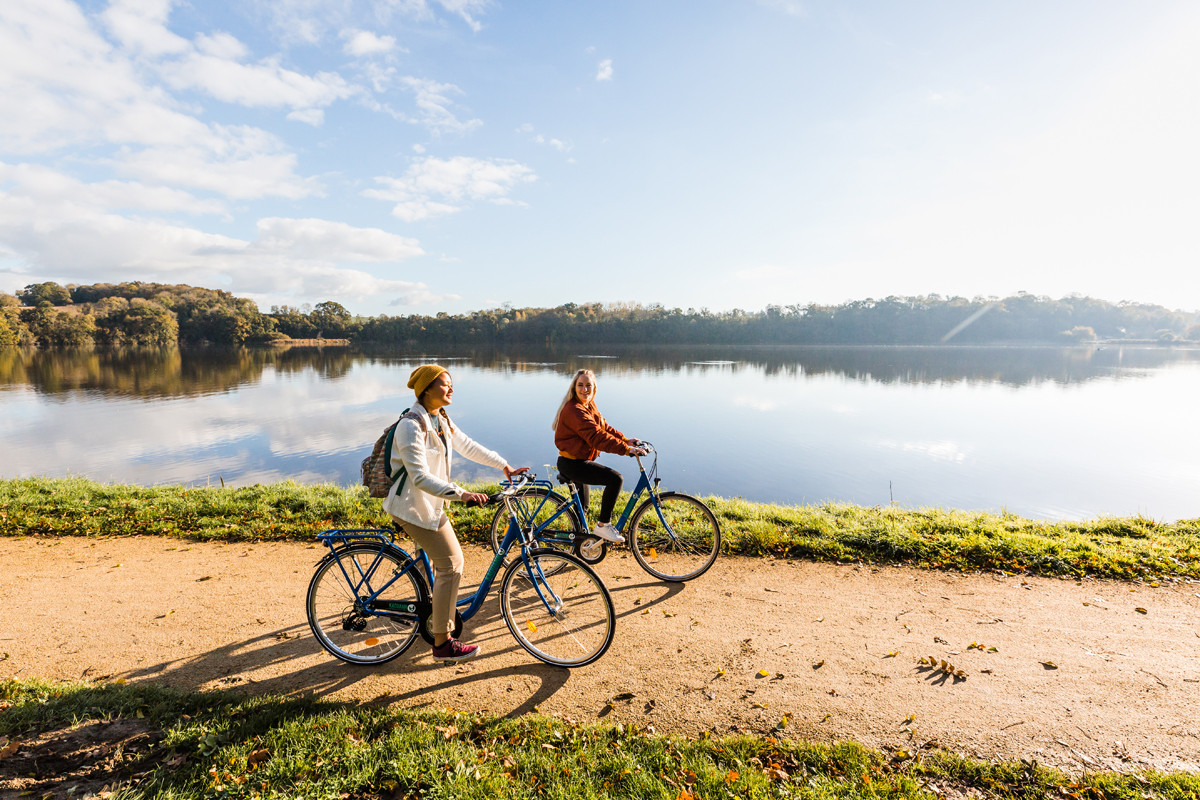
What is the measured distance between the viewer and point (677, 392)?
40.4 m

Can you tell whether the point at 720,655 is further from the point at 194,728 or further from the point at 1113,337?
the point at 1113,337

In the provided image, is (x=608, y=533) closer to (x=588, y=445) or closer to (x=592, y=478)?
(x=592, y=478)

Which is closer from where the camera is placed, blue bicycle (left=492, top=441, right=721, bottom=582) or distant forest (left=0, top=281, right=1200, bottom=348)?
Result: blue bicycle (left=492, top=441, right=721, bottom=582)

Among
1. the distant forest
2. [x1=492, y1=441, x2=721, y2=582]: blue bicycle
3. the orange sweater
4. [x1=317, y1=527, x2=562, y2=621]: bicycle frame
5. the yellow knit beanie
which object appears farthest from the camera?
the distant forest

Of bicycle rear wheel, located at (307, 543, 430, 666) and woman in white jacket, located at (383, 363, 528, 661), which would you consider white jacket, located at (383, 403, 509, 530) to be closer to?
woman in white jacket, located at (383, 363, 528, 661)

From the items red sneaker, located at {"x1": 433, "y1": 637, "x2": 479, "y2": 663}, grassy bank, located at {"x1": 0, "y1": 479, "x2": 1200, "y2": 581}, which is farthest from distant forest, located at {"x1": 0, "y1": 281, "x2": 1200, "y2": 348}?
red sneaker, located at {"x1": 433, "y1": 637, "x2": 479, "y2": 663}

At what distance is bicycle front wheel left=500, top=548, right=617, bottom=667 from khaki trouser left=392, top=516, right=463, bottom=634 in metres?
0.39

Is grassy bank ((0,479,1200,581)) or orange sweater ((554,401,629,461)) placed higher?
orange sweater ((554,401,629,461))

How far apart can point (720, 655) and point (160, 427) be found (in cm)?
2990

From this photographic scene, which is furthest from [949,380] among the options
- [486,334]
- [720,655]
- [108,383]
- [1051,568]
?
[486,334]

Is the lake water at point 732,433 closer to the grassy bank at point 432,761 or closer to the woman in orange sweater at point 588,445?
the woman in orange sweater at point 588,445

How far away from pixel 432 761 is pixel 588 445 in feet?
10.2

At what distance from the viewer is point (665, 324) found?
130875 millimetres

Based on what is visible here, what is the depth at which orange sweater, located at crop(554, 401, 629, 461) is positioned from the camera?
550 cm
